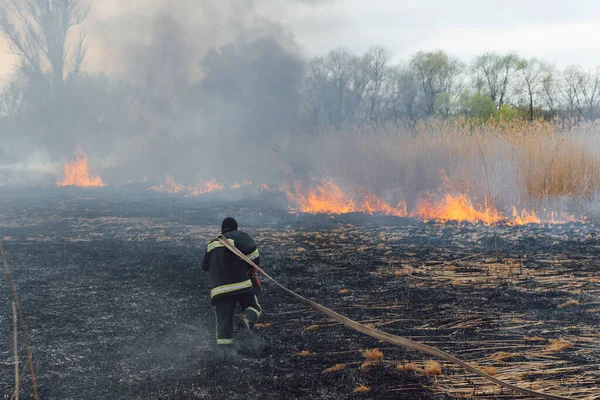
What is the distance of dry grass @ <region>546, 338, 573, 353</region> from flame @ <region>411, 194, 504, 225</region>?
7.17m

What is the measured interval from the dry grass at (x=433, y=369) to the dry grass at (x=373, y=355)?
0.44 m

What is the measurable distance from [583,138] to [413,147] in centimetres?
451

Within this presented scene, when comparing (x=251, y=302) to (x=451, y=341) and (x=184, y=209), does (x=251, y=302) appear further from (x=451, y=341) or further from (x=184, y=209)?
(x=184, y=209)

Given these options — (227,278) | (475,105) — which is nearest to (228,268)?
(227,278)

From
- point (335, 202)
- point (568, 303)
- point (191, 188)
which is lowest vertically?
point (568, 303)

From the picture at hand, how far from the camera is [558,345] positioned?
4715mm

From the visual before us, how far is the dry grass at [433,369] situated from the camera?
4.23 metres

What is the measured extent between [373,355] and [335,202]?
1113cm

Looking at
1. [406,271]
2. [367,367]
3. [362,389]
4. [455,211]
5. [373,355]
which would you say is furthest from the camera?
→ [455,211]

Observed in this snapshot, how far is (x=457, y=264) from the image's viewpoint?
8.45 metres

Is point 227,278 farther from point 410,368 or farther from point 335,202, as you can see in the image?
point 335,202

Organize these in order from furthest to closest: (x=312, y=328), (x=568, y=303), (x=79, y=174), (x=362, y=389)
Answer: (x=79, y=174)
(x=568, y=303)
(x=312, y=328)
(x=362, y=389)

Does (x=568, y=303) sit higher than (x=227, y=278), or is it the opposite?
(x=227, y=278)

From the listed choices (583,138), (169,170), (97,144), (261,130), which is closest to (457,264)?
(583,138)
